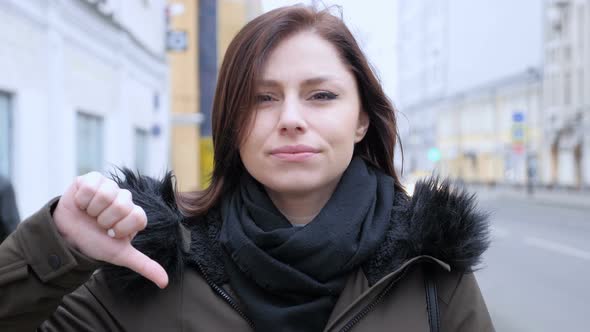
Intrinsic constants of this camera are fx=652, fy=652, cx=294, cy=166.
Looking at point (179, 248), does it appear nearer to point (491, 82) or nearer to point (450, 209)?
point (450, 209)

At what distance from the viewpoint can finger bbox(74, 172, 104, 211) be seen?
121 cm

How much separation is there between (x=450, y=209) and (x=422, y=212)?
70mm

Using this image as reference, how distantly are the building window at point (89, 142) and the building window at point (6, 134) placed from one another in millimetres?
2352

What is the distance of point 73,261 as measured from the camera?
125cm

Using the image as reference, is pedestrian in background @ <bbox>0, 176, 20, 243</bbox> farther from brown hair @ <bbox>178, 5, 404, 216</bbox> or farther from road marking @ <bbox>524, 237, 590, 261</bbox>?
road marking @ <bbox>524, 237, 590, 261</bbox>

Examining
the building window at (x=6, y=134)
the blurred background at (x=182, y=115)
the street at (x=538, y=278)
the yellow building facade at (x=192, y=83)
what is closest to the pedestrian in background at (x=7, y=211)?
the blurred background at (x=182, y=115)

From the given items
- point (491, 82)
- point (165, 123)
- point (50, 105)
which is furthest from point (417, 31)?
point (50, 105)

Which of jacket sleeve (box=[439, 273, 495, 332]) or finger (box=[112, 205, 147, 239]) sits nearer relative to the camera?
finger (box=[112, 205, 147, 239])

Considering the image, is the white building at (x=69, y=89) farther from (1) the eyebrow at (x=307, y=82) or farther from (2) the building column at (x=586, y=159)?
(2) the building column at (x=586, y=159)

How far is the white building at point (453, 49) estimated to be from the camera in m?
48.3

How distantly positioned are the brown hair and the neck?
0.16 m

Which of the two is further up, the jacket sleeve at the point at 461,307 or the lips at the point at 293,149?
the lips at the point at 293,149

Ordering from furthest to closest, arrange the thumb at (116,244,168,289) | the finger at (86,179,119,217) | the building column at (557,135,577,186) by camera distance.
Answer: the building column at (557,135,577,186)
the thumb at (116,244,168,289)
the finger at (86,179,119,217)

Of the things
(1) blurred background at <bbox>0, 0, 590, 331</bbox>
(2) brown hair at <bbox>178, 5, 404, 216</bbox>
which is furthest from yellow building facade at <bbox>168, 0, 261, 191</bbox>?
(2) brown hair at <bbox>178, 5, 404, 216</bbox>
